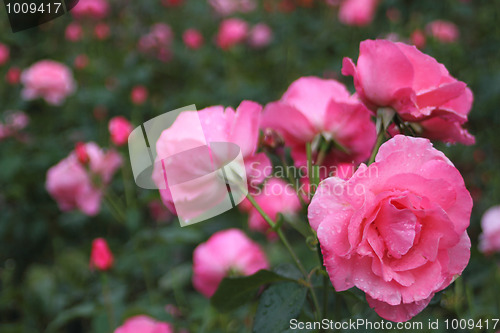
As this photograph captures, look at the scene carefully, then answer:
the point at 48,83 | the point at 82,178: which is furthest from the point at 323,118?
the point at 48,83

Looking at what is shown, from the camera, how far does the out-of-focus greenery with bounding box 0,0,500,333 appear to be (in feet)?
3.94

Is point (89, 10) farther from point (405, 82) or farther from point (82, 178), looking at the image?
point (405, 82)

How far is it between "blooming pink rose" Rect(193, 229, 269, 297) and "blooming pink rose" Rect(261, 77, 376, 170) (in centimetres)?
49

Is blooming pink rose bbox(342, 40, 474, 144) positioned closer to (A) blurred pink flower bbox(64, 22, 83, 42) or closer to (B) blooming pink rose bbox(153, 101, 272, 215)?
(B) blooming pink rose bbox(153, 101, 272, 215)

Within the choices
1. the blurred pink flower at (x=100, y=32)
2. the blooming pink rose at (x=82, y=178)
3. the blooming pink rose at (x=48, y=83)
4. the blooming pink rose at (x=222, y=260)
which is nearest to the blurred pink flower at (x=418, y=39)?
the blooming pink rose at (x=222, y=260)

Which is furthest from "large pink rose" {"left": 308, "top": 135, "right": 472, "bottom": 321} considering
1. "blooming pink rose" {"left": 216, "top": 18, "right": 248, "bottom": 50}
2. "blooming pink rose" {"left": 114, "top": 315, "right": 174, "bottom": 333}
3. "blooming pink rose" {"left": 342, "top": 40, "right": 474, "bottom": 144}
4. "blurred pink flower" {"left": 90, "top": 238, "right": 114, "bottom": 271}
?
"blooming pink rose" {"left": 216, "top": 18, "right": 248, "bottom": 50}

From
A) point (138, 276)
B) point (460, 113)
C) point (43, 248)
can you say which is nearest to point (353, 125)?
point (460, 113)

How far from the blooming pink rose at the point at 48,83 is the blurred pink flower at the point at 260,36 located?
3.09 feet

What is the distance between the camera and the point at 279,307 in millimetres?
508

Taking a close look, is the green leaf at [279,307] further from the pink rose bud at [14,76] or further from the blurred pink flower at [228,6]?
the blurred pink flower at [228,6]

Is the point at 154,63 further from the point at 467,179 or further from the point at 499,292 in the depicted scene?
the point at 499,292

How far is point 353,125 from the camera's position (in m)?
0.55

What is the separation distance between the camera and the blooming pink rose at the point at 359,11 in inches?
81.5

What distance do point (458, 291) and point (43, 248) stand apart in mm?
1529
